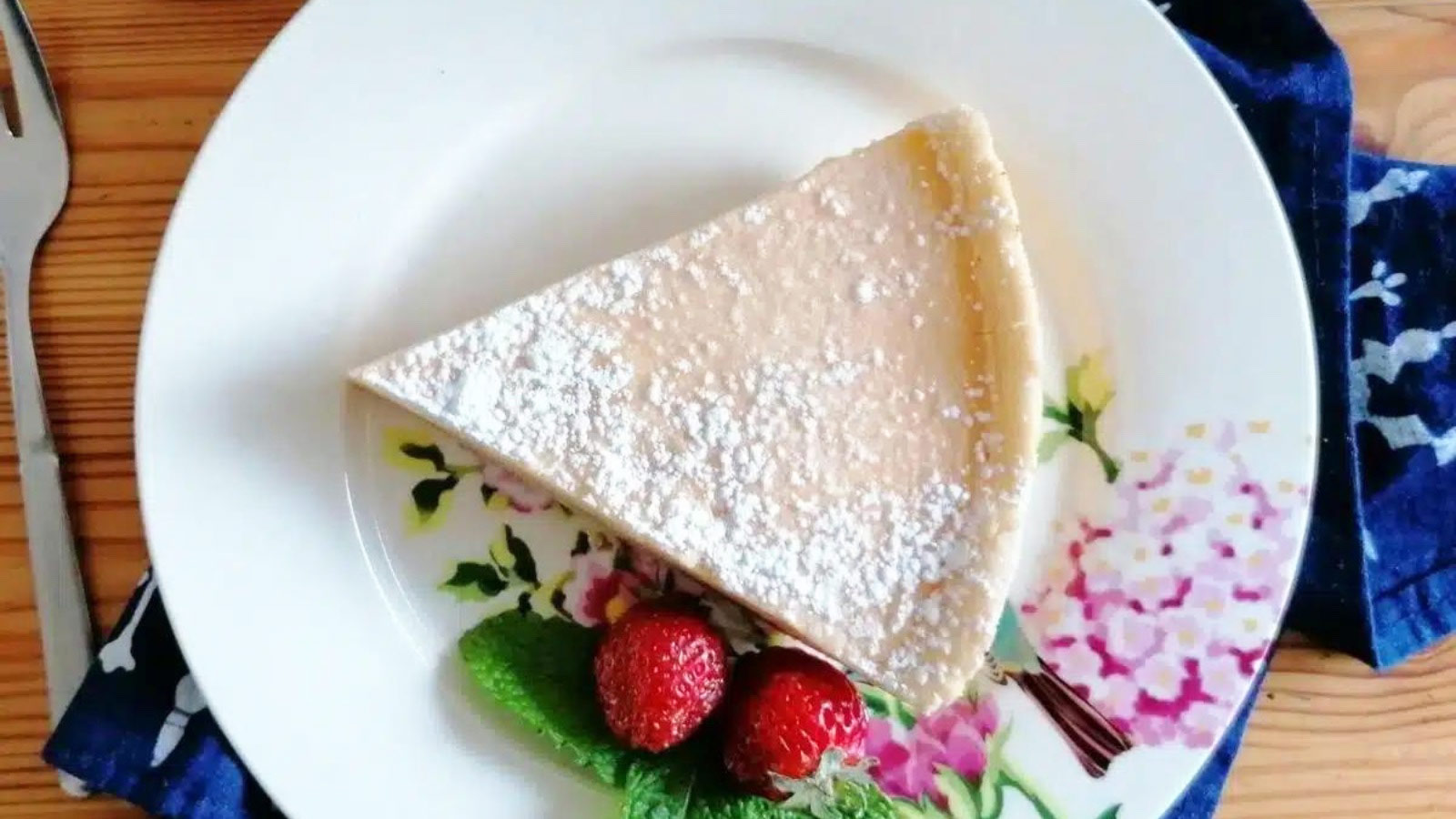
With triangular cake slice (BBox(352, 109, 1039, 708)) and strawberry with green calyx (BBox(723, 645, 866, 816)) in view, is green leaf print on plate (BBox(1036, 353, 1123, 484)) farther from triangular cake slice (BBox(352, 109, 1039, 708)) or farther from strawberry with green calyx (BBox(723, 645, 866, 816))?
strawberry with green calyx (BBox(723, 645, 866, 816))

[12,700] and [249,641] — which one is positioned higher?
[249,641]

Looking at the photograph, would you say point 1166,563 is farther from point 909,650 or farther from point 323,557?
point 323,557

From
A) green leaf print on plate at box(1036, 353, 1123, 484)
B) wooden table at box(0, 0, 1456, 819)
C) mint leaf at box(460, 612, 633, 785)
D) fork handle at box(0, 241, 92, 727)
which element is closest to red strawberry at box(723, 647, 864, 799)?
mint leaf at box(460, 612, 633, 785)

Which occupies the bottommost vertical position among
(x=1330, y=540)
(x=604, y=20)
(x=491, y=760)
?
(x=491, y=760)

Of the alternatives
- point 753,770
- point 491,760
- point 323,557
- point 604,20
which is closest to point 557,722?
point 491,760

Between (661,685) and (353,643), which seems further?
(353,643)

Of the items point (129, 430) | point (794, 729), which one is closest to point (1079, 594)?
point (794, 729)

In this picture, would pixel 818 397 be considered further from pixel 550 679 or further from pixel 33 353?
pixel 33 353
